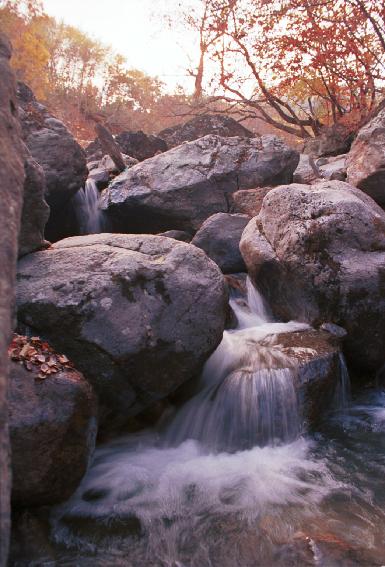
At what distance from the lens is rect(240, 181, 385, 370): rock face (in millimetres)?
5375

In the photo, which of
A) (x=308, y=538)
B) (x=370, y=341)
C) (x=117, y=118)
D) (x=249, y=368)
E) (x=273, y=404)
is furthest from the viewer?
(x=117, y=118)

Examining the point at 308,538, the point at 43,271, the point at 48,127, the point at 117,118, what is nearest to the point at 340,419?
the point at 308,538

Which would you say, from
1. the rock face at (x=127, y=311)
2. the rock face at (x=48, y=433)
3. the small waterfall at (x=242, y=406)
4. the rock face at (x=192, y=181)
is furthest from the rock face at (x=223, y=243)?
the rock face at (x=48, y=433)

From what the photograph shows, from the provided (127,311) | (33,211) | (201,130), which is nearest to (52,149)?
(33,211)

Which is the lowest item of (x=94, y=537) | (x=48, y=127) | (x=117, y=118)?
(x=94, y=537)

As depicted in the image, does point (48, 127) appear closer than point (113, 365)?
No

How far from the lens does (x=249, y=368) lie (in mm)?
4863

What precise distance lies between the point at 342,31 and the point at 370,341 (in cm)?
986

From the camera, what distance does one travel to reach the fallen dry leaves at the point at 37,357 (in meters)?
3.26

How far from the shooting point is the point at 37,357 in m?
3.38

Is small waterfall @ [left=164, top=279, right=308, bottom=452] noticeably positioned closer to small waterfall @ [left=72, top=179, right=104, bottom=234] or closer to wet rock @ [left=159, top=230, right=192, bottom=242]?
wet rock @ [left=159, top=230, right=192, bottom=242]

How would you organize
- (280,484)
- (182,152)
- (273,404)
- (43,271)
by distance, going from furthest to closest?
(182,152)
(273,404)
(43,271)
(280,484)

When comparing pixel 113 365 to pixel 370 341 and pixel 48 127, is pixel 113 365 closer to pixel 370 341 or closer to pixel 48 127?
pixel 370 341

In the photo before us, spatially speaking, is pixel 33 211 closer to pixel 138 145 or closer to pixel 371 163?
pixel 371 163
